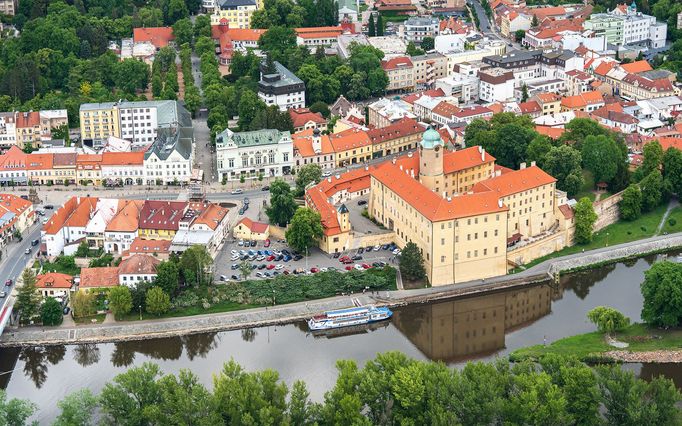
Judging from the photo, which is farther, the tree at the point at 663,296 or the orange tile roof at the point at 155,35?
the orange tile roof at the point at 155,35

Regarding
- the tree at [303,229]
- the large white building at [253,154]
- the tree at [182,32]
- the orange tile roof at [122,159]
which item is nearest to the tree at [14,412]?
the tree at [303,229]

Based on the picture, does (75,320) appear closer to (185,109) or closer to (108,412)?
(108,412)

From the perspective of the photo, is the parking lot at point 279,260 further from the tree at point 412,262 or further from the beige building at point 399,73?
the beige building at point 399,73

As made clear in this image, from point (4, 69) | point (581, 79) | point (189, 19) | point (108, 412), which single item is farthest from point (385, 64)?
point (108, 412)

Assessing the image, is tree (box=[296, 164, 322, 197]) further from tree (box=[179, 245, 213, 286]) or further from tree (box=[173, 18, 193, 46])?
tree (box=[173, 18, 193, 46])

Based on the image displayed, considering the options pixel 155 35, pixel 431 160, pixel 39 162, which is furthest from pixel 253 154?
pixel 155 35

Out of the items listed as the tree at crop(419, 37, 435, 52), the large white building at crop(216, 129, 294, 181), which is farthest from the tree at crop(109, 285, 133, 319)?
the tree at crop(419, 37, 435, 52)
